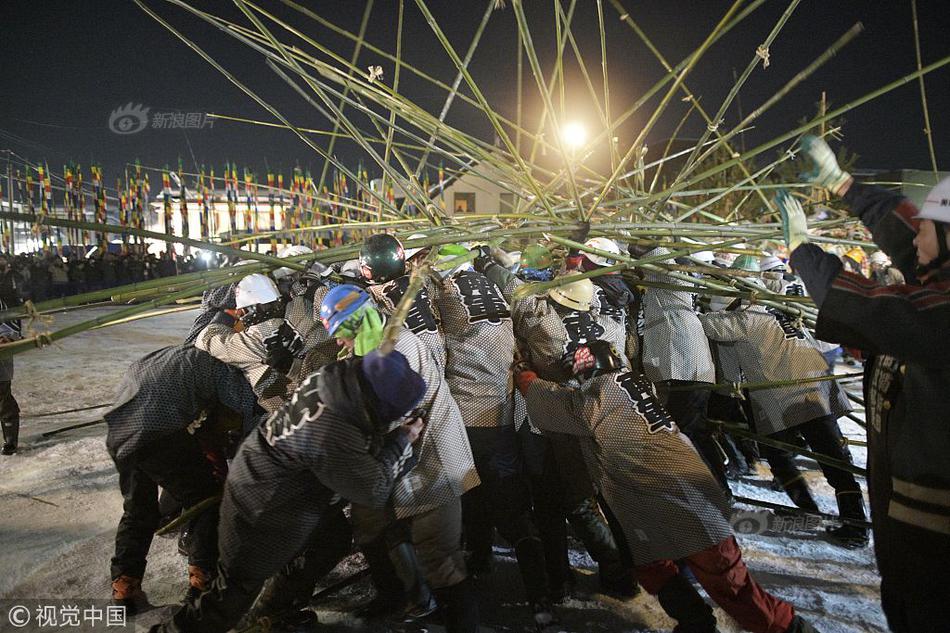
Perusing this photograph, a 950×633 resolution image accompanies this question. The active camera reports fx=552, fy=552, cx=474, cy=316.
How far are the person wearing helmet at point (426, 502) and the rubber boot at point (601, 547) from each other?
88cm

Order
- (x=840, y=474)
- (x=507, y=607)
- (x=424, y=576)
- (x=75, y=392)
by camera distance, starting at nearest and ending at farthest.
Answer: (x=424, y=576) < (x=507, y=607) < (x=840, y=474) < (x=75, y=392)

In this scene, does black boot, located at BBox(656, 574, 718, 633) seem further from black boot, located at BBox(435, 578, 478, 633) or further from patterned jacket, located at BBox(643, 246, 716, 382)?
patterned jacket, located at BBox(643, 246, 716, 382)

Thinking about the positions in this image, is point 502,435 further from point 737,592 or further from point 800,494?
point 800,494

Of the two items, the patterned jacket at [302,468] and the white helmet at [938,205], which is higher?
the white helmet at [938,205]

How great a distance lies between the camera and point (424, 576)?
2709 mm

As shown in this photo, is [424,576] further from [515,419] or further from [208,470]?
[208,470]

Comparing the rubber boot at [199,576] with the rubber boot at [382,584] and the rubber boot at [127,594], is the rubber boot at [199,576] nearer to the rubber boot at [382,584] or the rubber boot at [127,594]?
the rubber boot at [127,594]

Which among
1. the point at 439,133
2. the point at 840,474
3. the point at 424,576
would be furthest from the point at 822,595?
the point at 439,133

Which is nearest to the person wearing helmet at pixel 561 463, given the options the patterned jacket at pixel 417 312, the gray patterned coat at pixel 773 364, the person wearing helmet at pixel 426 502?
the patterned jacket at pixel 417 312

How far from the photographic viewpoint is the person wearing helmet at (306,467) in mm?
2262

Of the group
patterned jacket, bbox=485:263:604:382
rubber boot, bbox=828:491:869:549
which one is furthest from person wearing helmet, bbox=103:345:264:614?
rubber boot, bbox=828:491:869:549

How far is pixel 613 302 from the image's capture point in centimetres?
417

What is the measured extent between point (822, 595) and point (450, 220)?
2.98m

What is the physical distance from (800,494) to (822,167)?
10.4ft
